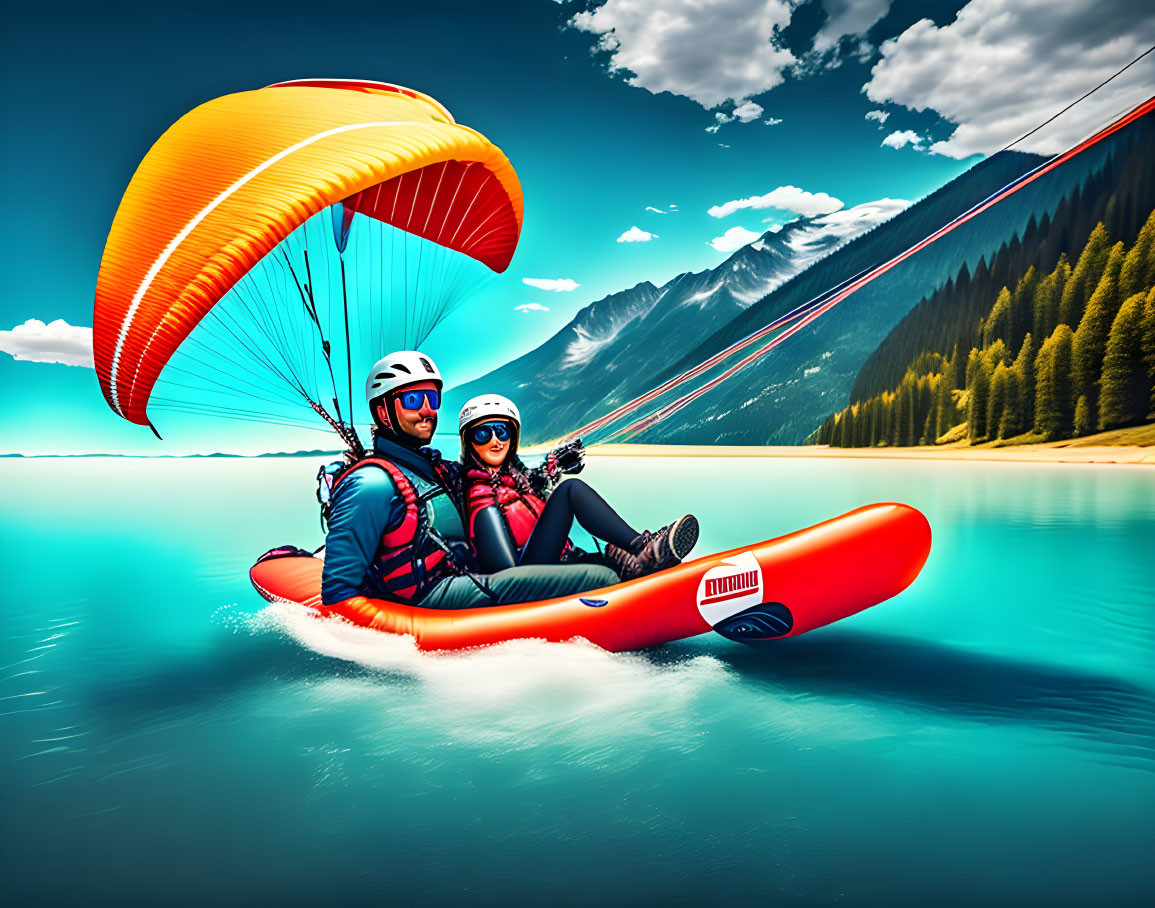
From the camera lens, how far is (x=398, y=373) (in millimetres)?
4039

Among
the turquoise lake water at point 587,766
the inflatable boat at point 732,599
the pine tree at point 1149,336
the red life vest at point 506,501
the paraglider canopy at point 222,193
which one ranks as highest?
the pine tree at point 1149,336

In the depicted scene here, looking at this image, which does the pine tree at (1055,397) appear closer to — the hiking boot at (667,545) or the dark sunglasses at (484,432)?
the hiking boot at (667,545)

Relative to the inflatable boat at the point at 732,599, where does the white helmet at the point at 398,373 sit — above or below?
above

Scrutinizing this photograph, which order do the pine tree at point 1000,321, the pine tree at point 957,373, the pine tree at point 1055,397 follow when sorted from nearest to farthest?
the pine tree at point 1055,397, the pine tree at point 957,373, the pine tree at point 1000,321

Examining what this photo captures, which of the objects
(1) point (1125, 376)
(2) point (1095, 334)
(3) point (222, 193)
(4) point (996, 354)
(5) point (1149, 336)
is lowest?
(3) point (222, 193)

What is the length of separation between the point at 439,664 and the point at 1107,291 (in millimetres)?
53053

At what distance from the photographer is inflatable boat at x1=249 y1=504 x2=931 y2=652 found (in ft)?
12.2

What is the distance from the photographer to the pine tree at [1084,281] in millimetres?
47000

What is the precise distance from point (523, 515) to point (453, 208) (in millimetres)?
3911

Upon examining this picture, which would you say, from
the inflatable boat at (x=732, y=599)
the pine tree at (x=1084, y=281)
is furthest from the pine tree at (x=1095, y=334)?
the inflatable boat at (x=732, y=599)

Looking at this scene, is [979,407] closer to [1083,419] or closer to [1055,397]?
[1055,397]

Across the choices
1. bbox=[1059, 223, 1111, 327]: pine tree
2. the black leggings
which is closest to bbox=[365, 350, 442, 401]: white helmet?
the black leggings

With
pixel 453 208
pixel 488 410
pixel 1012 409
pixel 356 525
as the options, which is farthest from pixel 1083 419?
pixel 356 525

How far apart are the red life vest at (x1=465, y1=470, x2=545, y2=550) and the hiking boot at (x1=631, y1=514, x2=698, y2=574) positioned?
0.80 m
